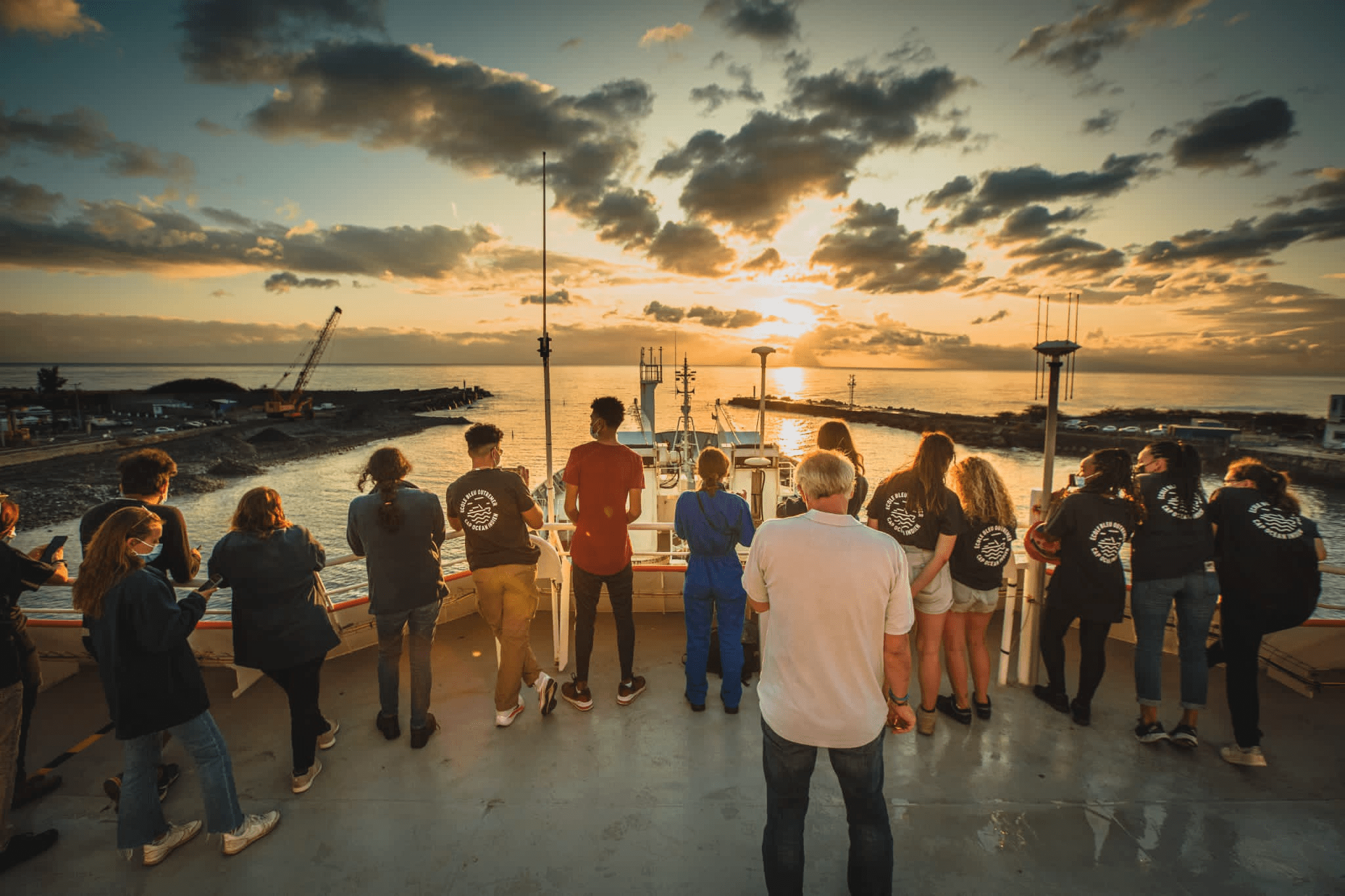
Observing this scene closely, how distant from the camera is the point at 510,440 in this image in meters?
69.4

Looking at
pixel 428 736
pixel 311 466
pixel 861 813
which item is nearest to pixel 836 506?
pixel 861 813

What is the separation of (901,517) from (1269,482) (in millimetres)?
2159

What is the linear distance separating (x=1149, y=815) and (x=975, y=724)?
0.93 m

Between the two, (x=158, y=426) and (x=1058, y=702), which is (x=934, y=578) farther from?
(x=158, y=426)

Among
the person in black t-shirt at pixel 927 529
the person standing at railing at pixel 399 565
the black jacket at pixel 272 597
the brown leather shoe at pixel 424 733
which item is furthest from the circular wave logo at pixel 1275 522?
the black jacket at pixel 272 597

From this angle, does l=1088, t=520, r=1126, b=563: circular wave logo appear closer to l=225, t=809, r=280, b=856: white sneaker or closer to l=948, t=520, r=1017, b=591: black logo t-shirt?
l=948, t=520, r=1017, b=591: black logo t-shirt

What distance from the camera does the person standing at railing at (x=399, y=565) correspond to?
3.21m

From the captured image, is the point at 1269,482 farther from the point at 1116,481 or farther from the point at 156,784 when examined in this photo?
the point at 156,784

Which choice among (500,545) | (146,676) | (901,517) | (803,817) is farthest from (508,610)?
(901,517)

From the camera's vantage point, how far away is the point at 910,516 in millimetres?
3398

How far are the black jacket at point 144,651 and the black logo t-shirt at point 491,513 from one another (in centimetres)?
129

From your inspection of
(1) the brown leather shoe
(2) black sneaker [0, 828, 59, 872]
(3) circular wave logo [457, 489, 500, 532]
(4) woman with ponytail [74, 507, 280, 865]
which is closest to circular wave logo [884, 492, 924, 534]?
(3) circular wave logo [457, 489, 500, 532]

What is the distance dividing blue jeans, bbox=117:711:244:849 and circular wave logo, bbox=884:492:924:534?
3669 millimetres

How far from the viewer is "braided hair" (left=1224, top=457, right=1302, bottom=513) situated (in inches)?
127
